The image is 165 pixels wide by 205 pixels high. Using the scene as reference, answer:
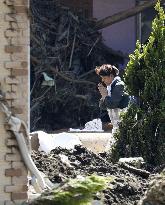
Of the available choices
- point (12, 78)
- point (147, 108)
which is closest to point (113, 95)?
point (147, 108)

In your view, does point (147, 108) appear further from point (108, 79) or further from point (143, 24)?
point (143, 24)

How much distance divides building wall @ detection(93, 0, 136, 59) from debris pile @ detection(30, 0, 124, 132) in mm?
1038

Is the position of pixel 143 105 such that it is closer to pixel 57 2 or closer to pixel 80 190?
pixel 80 190

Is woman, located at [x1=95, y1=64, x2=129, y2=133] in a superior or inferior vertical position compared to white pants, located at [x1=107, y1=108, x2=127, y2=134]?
superior

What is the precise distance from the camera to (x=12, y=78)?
765cm

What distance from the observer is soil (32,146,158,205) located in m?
8.42

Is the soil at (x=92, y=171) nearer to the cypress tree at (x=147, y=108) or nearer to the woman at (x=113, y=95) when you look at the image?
the cypress tree at (x=147, y=108)

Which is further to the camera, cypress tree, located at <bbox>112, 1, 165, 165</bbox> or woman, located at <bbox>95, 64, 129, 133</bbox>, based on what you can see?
woman, located at <bbox>95, 64, 129, 133</bbox>

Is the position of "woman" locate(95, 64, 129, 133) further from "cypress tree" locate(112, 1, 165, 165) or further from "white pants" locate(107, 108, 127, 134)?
"cypress tree" locate(112, 1, 165, 165)

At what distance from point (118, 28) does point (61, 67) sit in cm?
275

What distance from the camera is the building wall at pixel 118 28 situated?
19.9m

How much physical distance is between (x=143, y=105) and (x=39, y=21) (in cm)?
784

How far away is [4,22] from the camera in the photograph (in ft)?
25.0

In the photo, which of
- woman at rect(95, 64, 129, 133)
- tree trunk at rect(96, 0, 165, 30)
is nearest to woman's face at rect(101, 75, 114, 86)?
woman at rect(95, 64, 129, 133)
